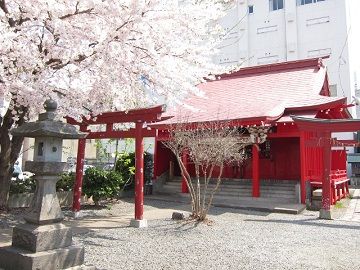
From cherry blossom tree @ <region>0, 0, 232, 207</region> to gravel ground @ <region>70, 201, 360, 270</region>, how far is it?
3.72 metres

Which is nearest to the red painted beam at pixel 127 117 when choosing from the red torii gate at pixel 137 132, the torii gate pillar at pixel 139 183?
the red torii gate at pixel 137 132

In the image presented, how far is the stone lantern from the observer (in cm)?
504

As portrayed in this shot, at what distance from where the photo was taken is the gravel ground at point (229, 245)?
6.11 metres

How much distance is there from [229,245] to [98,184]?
6538 mm

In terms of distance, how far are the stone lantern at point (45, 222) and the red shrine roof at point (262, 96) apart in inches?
297

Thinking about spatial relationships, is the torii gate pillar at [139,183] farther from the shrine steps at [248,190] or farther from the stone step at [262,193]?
the stone step at [262,193]

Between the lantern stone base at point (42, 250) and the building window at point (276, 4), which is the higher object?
the building window at point (276, 4)

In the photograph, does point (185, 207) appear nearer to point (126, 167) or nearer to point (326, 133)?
point (126, 167)

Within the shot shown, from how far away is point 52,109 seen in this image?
5.72m

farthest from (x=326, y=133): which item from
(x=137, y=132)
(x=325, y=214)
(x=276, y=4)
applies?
(x=276, y=4)

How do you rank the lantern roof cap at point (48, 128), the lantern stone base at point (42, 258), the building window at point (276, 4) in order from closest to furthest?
the lantern stone base at point (42, 258) → the lantern roof cap at point (48, 128) → the building window at point (276, 4)

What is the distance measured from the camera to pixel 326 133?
11.2 m

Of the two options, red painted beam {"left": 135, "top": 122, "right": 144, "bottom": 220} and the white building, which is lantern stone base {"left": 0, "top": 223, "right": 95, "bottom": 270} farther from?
the white building

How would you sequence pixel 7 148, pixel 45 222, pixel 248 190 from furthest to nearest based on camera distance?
pixel 248 190
pixel 7 148
pixel 45 222
